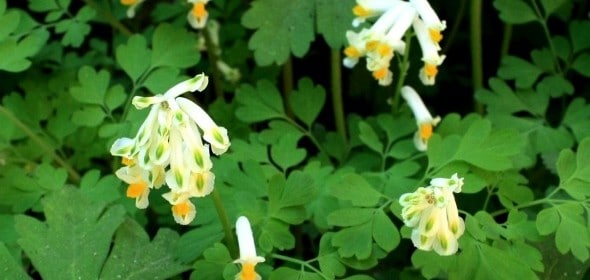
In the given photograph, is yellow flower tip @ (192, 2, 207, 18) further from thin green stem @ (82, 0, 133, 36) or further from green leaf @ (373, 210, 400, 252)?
green leaf @ (373, 210, 400, 252)

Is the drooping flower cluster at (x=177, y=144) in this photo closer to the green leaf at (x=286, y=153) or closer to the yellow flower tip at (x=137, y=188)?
the yellow flower tip at (x=137, y=188)

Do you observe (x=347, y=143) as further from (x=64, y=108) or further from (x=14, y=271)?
(x=14, y=271)

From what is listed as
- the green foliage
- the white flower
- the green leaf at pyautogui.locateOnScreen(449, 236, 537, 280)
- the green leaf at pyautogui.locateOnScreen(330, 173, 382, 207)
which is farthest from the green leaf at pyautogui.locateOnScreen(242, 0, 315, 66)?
the green leaf at pyautogui.locateOnScreen(449, 236, 537, 280)

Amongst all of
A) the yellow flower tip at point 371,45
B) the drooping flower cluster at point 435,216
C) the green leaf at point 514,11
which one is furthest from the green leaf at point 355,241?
the green leaf at point 514,11

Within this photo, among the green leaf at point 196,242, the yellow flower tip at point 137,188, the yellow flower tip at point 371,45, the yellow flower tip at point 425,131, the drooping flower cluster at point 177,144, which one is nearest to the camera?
the drooping flower cluster at point 177,144

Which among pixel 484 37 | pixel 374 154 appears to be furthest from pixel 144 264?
pixel 484 37

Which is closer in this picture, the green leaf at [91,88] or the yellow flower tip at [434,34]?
the yellow flower tip at [434,34]

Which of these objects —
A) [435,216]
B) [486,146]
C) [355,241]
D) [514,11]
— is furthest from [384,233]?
[514,11]

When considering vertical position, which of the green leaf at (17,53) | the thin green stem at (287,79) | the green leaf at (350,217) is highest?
the green leaf at (17,53)
